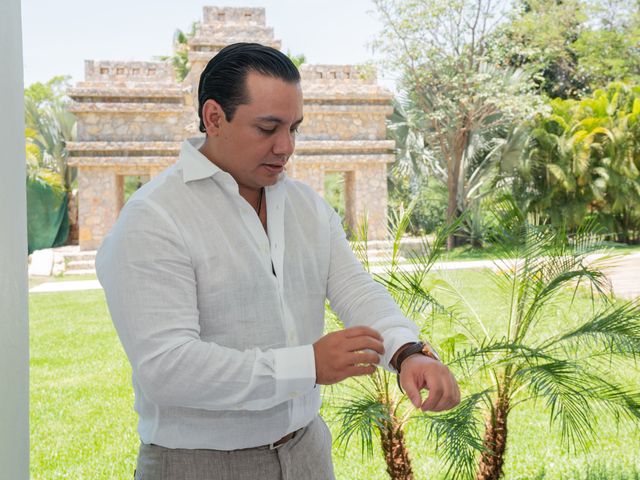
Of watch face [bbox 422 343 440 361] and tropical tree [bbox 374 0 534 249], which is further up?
tropical tree [bbox 374 0 534 249]

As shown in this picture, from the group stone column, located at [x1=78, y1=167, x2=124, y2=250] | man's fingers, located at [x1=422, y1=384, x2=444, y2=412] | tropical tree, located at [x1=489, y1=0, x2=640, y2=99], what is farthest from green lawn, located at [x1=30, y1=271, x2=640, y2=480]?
tropical tree, located at [x1=489, y1=0, x2=640, y2=99]

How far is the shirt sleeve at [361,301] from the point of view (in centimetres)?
126

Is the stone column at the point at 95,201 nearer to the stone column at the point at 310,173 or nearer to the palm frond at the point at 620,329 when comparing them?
the stone column at the point at 310,173

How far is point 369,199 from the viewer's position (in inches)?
593

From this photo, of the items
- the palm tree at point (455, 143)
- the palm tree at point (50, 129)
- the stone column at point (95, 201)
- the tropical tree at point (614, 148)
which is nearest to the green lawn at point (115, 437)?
the stone column at point (95, 201)

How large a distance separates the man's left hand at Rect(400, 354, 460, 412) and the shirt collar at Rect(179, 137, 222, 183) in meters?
0.50

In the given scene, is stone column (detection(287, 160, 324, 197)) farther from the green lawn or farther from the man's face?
the man's face

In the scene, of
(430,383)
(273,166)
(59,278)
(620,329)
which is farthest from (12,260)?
(59,278)

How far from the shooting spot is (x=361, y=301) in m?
1.38

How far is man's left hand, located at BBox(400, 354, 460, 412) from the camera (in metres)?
1.13

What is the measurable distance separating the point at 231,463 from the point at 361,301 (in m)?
0.39

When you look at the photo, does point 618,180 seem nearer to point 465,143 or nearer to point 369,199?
point 465,143

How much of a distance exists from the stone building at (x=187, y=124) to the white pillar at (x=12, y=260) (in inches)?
472

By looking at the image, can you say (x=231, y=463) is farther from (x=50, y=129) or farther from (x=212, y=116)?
(x=50, y=129)
